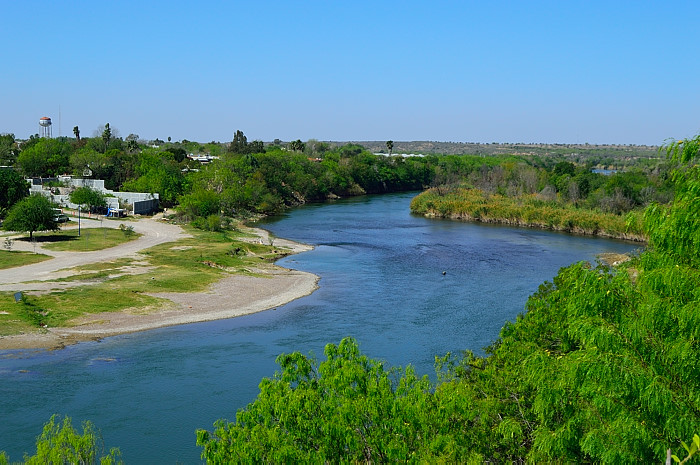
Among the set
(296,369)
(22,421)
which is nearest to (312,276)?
(22,421)

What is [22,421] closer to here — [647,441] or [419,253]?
[647,441]

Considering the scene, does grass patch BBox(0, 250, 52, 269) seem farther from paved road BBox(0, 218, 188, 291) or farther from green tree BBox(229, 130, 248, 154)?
green tree BBox(229, 130, 248, 154)

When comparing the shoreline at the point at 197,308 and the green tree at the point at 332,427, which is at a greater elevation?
the green tree at the point at 332,427

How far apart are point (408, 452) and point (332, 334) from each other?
81.8 ft

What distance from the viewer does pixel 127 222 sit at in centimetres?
8450

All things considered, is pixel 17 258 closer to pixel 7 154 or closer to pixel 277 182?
pixel 277 182

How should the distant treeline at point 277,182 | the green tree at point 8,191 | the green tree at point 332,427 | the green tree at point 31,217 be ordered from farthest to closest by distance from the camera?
the distant treeline at point 277,182 → the green tree at point 8,191 → the green tree at point 31,217 → the green tree at point 332,427

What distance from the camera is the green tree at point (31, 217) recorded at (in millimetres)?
63875

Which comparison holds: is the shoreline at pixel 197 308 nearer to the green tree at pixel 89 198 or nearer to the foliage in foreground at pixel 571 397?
the foliage in foreground at pixel 571 397

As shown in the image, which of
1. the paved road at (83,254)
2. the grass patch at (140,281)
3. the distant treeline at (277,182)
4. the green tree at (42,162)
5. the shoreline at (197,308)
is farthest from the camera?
the green tree at (42,162)

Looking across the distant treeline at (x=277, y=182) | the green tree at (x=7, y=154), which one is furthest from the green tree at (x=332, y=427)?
the green tree at (x=7, y=154)

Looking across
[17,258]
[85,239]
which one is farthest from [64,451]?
[85,239]

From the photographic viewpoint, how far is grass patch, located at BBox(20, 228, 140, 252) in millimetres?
62906

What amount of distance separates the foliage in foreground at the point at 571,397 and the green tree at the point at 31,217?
5412 centimetres
